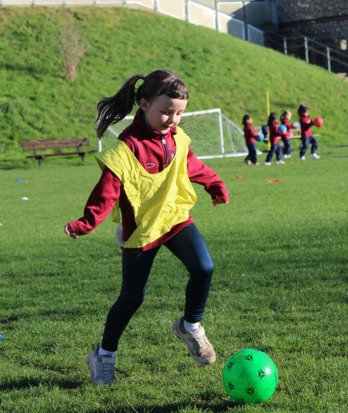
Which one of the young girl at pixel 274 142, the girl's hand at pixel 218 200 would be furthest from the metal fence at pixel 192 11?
the girl's hand at pixel 218 200

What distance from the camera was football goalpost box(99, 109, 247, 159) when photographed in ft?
106

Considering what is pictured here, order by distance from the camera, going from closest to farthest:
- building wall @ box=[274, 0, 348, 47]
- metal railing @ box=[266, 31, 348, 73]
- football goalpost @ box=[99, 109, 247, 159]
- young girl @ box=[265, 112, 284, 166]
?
1. young girl @ box=[265, 112, 284, 166]
2. football goalpost @ box=[99, 109, 247, 159]
3. metal railing @ box=[266, 31, 348, 73]
4. building wall @ box=[274, 0, 348, 47]

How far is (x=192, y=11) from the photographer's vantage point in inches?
1818

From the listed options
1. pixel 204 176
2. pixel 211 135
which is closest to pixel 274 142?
pixel 211 135

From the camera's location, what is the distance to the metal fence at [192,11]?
139 feet

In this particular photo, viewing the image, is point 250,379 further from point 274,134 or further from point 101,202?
point 274,134

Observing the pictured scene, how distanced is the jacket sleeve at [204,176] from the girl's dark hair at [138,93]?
49 centimetres

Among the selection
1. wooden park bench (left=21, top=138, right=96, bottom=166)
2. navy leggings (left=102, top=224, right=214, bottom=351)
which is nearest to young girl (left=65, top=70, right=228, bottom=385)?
navy leggings (left=102, top=224, right=214, bottom=351)

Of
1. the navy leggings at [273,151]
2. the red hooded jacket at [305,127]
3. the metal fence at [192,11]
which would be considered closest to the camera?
the navy leggings at [273,151]

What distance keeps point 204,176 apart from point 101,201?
2.82ft

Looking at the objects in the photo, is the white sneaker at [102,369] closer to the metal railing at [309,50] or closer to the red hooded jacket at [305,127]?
the red hooded jacket at [305,127]

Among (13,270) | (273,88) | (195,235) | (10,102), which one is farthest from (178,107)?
(273,88)

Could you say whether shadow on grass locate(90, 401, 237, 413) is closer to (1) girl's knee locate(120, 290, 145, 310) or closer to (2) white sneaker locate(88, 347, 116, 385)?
(2) white sneaker locate(88, 347, 116, 385)

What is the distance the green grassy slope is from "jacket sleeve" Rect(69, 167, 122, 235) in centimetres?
2802
